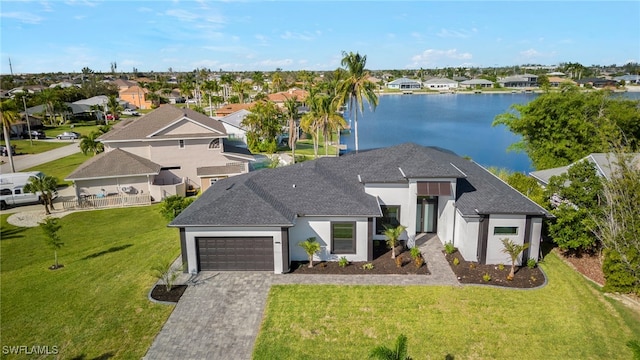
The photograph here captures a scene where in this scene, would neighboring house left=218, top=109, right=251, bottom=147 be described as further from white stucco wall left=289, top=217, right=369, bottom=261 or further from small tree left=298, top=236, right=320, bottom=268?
small tree left=298, top=236, right=320, bottom=268

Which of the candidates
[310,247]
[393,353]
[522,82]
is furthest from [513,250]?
[522,82]

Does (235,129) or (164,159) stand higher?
(235,129)

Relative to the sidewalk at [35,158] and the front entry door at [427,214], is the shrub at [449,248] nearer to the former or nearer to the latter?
the front entry door at [427,214]

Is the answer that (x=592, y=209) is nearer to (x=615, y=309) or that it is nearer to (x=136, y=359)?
(x=615, y=309)

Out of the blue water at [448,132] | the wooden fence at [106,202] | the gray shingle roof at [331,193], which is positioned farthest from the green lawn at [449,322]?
the blue water at [448,132]

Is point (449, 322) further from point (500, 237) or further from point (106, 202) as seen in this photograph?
point (106, 202)
